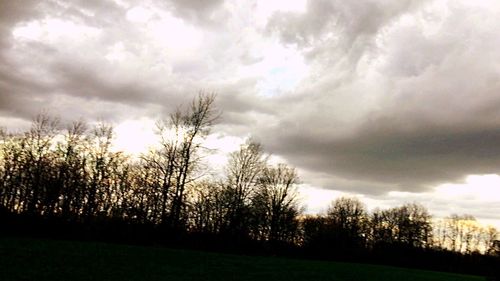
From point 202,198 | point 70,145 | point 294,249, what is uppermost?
point 70,145

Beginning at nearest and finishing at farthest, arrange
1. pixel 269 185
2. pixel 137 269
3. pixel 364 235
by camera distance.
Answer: pixel 137 269 < pixel 269 185 < pixel 364 235

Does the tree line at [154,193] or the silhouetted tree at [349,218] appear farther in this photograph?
the silhouetted tree at [349,218]

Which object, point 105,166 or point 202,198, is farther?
point 202,198

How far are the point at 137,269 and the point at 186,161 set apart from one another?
2046cm

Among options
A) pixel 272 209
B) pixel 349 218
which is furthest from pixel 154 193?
pixel 349 218

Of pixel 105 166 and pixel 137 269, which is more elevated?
pixel 105 166

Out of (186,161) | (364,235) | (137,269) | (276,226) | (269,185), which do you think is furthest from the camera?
(364,235)

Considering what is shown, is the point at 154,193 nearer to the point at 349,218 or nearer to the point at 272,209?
the point at 272,209

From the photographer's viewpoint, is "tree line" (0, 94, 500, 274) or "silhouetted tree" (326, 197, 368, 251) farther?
"silhouetted tree" (326, 197, 368, 251)

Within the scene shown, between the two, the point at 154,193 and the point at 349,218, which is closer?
the point at 154,193

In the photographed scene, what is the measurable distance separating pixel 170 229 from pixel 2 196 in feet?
96.9

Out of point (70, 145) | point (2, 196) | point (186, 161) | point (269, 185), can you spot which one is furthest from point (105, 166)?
point (269, 185)

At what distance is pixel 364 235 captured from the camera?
3644 inches

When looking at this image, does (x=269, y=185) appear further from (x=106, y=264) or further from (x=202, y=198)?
(x=106, y=264)
